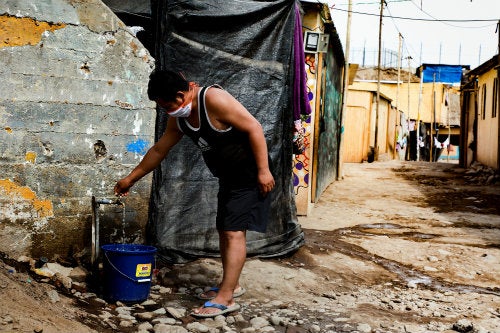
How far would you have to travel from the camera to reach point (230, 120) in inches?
139

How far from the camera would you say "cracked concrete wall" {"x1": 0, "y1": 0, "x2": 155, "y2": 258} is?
14.2ft

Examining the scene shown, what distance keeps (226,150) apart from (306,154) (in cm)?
481

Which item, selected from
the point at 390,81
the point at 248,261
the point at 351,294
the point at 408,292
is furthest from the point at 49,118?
the point at 390,81

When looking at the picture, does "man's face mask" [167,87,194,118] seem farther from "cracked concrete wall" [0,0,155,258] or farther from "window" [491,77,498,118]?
"window" [491,77,498,118]

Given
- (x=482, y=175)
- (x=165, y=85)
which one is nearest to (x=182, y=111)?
(x=165, y=85)

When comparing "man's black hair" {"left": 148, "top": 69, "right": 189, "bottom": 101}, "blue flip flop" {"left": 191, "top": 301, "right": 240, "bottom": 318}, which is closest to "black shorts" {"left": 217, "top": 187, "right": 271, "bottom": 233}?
"blue flip flop" {"left": 191, "top": 301, "right": 240, "bottom": 318}

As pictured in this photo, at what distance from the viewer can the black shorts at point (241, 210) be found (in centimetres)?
370

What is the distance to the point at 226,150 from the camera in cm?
366

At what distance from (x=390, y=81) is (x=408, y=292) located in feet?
107

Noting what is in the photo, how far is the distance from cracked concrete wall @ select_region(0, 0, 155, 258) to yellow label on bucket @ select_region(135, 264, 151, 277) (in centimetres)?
98

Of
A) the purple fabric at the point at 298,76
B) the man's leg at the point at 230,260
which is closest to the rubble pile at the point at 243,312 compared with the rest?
the man's leg at the point at 230,260

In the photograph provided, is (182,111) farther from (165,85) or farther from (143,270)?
(143,270)

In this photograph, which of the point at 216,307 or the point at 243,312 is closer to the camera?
the point at 216,307

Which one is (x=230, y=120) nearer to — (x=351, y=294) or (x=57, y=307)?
(x=57, y=307)
